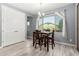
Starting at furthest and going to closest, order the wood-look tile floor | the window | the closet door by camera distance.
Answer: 1. the window
2. the closet door
3. the wood-look tile floor

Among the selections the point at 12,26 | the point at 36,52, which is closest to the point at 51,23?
the point at 12,26

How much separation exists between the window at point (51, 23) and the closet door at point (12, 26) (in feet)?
4.64

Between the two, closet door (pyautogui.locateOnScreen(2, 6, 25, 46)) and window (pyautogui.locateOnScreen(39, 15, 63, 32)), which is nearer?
closet door (pyautogui.locateOnScreen(2, 6, 25, 46))

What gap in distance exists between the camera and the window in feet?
17.4

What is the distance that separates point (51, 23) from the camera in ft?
18.4

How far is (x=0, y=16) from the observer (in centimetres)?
403

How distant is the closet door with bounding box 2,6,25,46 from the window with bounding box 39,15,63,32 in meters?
1.41

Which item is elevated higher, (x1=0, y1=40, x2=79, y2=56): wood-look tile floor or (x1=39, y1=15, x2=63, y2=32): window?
(x1=39, y1=15, x2=63, y2=32): window

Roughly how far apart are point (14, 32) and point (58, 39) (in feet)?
8.76

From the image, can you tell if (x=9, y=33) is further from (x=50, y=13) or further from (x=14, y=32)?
(x=50, y=13)

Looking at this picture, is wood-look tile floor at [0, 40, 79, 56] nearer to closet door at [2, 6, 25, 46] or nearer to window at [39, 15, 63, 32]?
closet door at [2, 6, 25, 46]

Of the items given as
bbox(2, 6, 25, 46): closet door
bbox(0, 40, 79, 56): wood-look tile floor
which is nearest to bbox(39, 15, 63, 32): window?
bbox(2, 6, 25, 46): closet door

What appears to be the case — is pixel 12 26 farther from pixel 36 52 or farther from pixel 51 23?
pixel 51 23

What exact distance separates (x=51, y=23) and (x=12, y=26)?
242 cm
